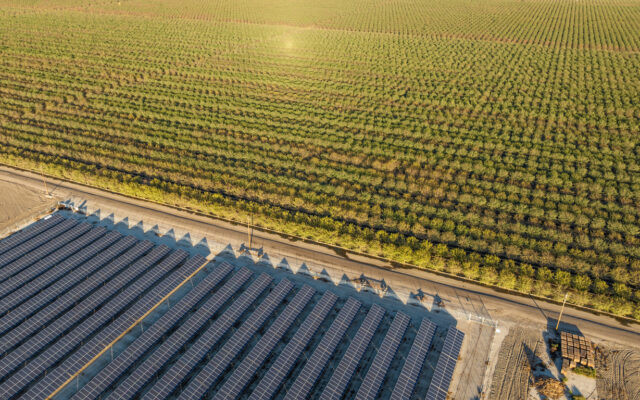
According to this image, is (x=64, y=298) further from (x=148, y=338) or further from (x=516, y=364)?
(x=516, y=364)

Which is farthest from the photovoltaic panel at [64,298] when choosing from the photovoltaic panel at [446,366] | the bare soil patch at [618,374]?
the bare soil patch at [618,374]

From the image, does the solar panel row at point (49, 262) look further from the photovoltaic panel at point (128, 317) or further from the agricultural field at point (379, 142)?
the photovoltaic panel at point (128, 317)

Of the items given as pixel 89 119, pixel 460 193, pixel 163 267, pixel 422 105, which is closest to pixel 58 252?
pixel 163 267

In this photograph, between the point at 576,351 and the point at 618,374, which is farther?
the point at 576,351

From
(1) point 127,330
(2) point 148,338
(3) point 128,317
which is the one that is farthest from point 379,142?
A: (1) point 127,330

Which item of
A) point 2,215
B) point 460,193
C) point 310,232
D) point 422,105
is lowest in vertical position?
point 2,215

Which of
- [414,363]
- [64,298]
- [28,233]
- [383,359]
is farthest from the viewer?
[28,233]

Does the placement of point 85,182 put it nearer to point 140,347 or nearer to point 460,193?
point 140,347
